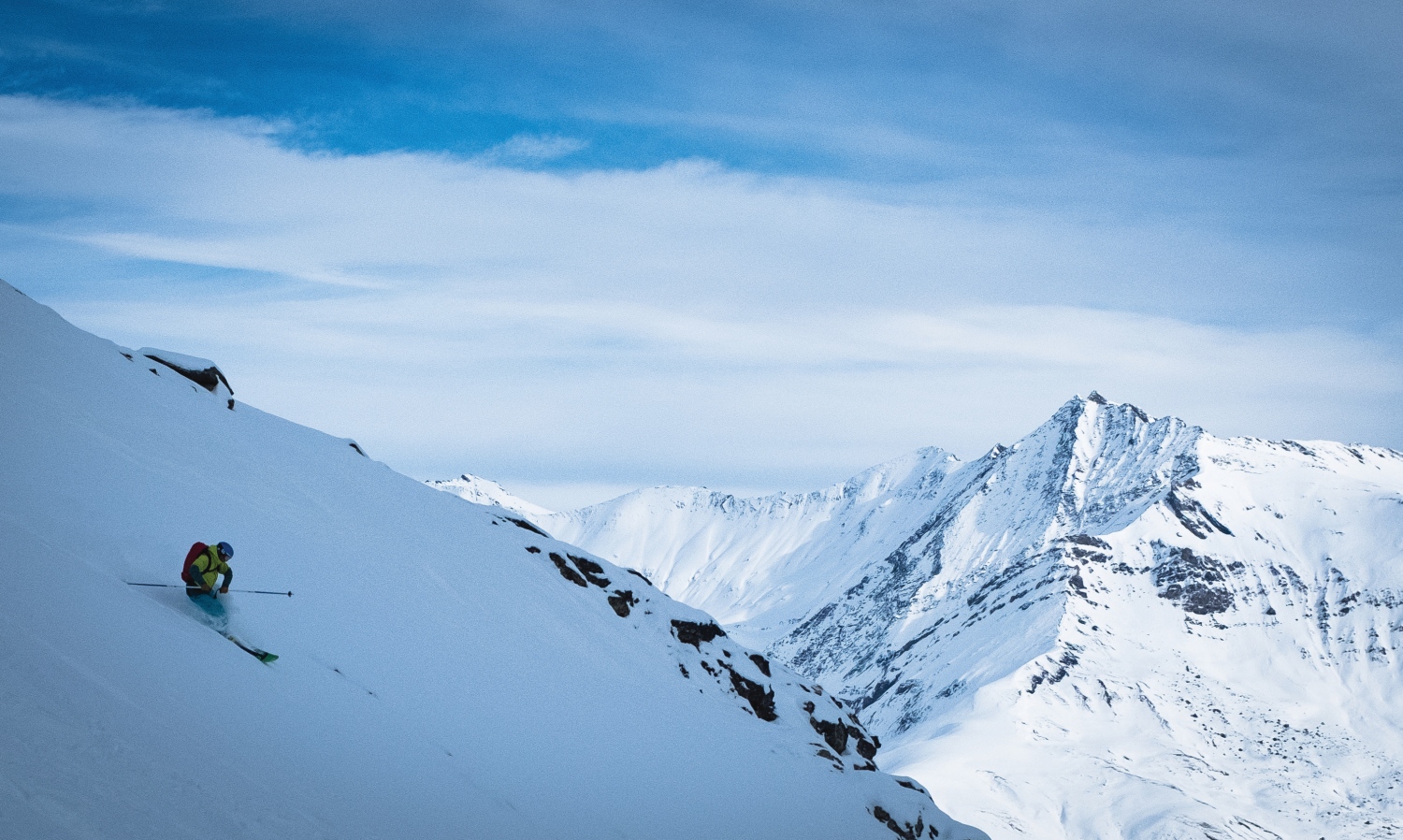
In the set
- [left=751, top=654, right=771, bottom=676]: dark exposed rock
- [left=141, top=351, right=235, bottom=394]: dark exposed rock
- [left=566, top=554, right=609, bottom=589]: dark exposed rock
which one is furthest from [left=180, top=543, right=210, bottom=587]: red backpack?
[left=751, top=654, right=771, bottom=676]: dark exposed rock

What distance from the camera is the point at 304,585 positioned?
84.9 ft

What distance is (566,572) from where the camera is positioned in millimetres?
44188

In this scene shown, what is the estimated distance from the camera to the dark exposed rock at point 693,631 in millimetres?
45625

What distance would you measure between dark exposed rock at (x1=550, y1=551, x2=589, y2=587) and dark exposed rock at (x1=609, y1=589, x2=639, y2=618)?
1.29 m

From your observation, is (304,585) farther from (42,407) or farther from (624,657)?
(624,657)

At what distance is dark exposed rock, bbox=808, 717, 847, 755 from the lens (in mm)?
46875

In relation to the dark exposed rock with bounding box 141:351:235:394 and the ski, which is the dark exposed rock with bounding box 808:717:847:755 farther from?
the ski

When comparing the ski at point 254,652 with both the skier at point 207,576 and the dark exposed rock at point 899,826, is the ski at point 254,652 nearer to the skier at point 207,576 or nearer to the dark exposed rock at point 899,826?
the skier at point 207,576

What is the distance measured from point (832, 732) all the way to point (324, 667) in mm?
29926

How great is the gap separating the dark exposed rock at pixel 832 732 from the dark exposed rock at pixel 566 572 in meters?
11.6

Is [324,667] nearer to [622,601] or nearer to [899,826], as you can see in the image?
[622,601]

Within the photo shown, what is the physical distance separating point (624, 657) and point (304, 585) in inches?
614

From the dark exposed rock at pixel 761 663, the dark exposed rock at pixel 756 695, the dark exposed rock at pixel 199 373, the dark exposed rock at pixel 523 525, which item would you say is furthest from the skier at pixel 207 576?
the dark exposed rock at pixel 761 663

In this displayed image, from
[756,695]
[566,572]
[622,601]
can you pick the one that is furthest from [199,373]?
[756,695]
